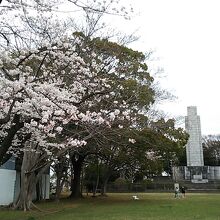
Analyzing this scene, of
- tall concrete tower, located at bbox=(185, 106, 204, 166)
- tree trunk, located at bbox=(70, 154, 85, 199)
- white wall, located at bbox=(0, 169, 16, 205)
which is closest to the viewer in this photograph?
white wall, located at bbox=(0, 169, 16, 205)

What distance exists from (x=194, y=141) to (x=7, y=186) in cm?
2716

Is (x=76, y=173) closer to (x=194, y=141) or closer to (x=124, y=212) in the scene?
(x=124, y=212)

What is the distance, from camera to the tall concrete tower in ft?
156

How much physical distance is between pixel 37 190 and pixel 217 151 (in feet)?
126

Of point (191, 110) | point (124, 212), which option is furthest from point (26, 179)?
point (191, 110)

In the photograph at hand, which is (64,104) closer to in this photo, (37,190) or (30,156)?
(30,156)

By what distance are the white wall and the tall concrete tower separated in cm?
2585

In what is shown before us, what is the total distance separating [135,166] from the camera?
33562 millimetres

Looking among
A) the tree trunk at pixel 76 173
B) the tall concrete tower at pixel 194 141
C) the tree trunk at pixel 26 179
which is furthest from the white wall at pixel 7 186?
the tall concrete tower at pixel 194 141

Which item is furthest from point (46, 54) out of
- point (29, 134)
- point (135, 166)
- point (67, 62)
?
point (135, 166)

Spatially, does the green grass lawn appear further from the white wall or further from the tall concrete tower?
the tall concrete tower

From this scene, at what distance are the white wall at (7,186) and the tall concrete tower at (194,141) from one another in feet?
84.8

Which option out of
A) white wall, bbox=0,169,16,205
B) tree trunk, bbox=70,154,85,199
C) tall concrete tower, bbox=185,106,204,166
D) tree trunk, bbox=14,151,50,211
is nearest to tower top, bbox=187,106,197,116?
tall concrete tower, bbox=185,106,204,166

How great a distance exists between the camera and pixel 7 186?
26.0 m
